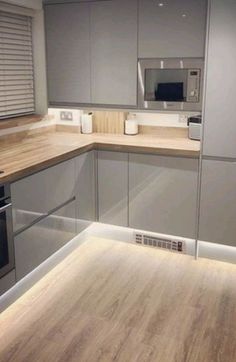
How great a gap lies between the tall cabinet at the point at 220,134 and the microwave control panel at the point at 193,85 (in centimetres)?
19

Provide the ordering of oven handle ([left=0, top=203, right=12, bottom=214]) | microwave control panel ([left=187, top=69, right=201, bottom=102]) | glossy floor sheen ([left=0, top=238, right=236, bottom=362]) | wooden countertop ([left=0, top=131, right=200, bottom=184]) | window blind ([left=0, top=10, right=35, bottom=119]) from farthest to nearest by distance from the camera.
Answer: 1. window blind ([left=0, top=10, right=35, bottom=119])
2. microwave control panel ([left=187, top=69, right=201, bottom=102])
3. wooden countertop ([left=0, top=131, right=200, bottom=184])
4. oven handle ([left=0, top=203, right=12, bottom=214])
5. glossy floor sheen ([left=0, top=238, right=236, bottom=362])

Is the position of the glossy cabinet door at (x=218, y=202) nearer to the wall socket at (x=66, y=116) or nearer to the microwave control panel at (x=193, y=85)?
the microwave control panel at (x=193, y=85)

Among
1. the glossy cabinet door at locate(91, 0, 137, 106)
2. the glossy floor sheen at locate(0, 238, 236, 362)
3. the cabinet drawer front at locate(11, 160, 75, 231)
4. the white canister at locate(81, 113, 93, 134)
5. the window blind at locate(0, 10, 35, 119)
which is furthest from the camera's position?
the white canister at locate(81, 113, 93, 134)

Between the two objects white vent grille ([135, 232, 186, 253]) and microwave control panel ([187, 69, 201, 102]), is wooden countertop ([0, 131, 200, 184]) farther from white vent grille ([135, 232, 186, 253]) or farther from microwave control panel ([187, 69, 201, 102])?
white vent grille ([135, 232, 186, 253])

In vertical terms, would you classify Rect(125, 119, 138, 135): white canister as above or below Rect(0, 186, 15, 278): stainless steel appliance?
above

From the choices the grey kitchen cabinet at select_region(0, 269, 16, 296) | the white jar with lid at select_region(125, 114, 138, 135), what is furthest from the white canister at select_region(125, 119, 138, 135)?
the grey kitchen cabinet at select_region(0, 269, 16, 296)

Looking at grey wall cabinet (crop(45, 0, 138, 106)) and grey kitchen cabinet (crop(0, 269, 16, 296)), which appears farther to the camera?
grey wall cabinet (crop(45, 0, 138, 106))

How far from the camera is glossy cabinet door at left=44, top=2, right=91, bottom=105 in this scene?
3268 millimetres

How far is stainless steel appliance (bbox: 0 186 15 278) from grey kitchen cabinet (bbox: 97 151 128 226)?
3.71ft

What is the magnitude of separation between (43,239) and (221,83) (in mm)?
1701

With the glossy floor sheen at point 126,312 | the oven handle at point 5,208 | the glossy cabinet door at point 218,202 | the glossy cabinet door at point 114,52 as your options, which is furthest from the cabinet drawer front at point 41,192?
the glossy cabinet door at point 218,202

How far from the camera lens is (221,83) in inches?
109

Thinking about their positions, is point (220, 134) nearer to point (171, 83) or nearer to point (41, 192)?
point (171, 83)

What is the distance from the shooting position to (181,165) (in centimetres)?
304
